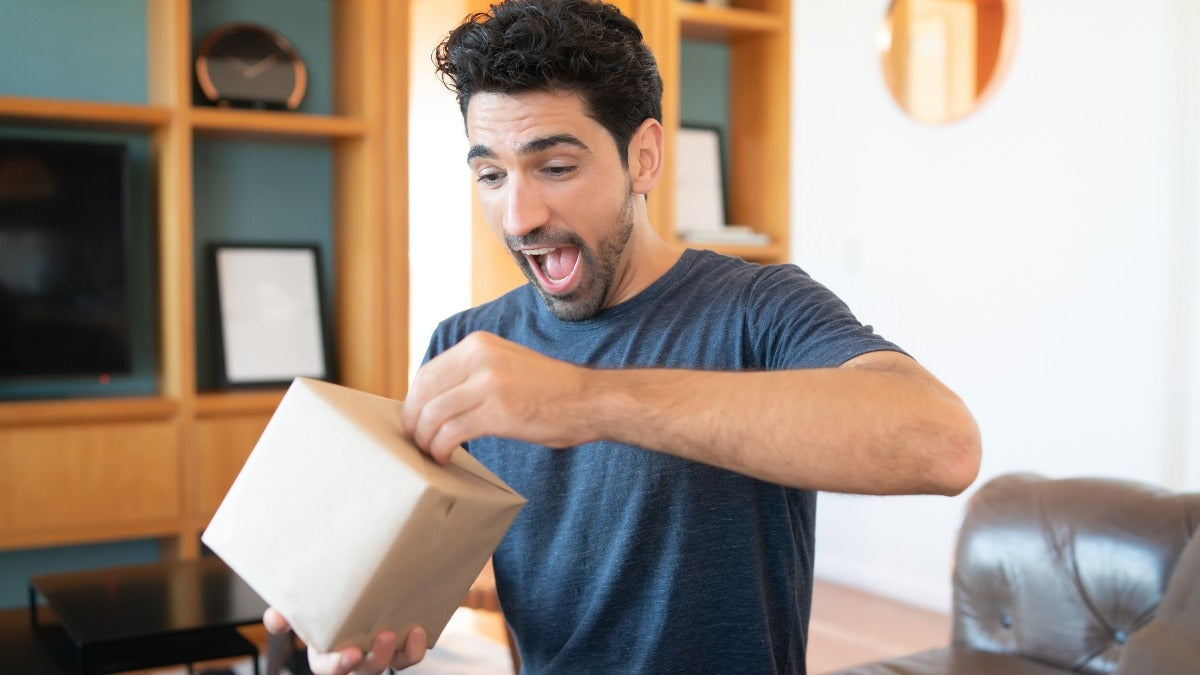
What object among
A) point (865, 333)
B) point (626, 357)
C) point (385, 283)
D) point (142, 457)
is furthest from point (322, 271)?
point (865, 333)

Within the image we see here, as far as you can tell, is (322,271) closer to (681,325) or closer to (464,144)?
(464,144)

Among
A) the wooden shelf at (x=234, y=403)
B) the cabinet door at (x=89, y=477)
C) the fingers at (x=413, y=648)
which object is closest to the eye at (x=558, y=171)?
the fingers at (x=413, y=648)

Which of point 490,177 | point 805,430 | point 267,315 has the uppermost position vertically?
point 490,177

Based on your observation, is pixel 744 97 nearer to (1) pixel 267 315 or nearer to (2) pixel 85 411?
(1) pixel 267 315

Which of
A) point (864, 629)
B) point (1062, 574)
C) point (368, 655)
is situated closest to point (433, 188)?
point (864, 629)

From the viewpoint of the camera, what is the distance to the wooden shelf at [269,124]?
3.31m

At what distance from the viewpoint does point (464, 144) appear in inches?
143

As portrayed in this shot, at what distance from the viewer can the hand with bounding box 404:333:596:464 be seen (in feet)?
3.31

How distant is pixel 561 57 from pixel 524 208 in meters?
0.18

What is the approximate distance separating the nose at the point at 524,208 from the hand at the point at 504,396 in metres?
0.34

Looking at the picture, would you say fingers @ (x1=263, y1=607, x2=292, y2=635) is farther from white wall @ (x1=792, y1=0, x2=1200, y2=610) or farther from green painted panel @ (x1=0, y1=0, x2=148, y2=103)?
white wall @ (x1=792, y1=0, x2=1200, y2=610)

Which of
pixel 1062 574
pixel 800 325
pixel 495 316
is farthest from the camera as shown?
pixel 1062 574

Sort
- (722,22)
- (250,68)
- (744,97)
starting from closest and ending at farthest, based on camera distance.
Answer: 1. (250,68)
2. (722,22)
3. (744,97)

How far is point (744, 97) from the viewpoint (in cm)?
Result: 420
